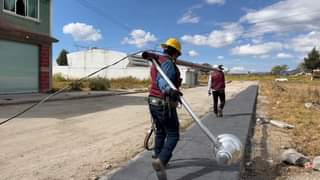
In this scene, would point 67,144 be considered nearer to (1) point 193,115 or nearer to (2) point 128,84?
(1) point 193,115

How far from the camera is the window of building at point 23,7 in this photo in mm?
23422

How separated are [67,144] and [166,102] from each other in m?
3.97

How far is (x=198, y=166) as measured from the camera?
671 cm

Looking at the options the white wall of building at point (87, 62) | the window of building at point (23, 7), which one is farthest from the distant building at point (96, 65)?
the window of building at point (23, 7)

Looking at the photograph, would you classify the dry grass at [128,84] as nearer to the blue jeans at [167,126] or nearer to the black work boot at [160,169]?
the blue jeans at [167,126]

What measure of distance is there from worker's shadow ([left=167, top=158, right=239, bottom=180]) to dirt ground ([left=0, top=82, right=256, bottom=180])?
1010mm

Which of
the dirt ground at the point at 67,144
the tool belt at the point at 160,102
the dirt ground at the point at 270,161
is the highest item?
the tool belt at the point at 160,102

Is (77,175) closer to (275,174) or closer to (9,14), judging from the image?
(275,174)

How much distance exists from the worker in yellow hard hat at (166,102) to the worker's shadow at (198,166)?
579 millimetres

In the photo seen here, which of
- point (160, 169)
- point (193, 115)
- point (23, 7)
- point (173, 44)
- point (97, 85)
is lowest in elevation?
point (160, 169)

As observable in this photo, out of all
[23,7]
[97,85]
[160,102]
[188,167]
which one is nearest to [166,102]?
[160,102]

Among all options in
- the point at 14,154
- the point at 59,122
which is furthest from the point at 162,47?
the point at 59,122

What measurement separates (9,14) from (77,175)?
1911 cm

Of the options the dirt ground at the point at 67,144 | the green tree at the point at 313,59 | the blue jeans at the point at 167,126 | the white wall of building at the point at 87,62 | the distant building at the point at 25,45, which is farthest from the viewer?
the green tree at the point at 313,59
